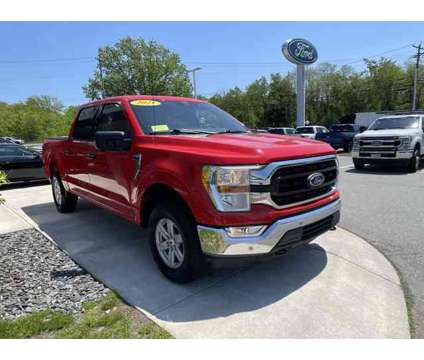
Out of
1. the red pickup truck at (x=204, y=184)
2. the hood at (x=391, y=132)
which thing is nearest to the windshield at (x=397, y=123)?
the hood at (x=391, y=132)

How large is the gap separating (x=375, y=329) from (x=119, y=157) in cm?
310

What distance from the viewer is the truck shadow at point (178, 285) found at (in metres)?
2.89

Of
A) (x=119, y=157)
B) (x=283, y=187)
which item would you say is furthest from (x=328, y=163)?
(x=119, y=157)

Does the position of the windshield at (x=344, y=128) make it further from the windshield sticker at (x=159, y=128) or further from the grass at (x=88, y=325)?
the grass at (x=88, y=325)

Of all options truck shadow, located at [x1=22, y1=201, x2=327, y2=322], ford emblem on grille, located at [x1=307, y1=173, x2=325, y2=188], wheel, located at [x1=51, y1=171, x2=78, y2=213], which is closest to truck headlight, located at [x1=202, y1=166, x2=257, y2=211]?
ford emblem on grille, located at [x1=307, y1=173, x2=325, y2=188]

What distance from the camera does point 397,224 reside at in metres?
5.05

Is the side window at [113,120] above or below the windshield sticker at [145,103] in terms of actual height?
below

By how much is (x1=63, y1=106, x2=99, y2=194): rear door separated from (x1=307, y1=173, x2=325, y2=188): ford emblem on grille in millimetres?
2966

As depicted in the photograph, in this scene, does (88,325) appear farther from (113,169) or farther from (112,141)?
(113,169)

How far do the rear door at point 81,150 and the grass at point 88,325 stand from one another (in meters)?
2.38

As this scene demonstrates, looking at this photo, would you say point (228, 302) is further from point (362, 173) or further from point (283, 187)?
point (362, 173)

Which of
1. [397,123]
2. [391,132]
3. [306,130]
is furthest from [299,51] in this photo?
[391,132]

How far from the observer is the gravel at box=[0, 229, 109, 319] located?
297 cm

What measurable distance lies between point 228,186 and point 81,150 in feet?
10.2
